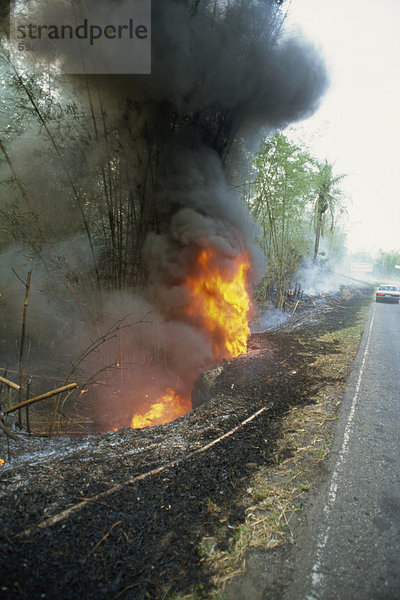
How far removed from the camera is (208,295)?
7523 mm

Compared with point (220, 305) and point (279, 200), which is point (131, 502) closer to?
point (220, 305)

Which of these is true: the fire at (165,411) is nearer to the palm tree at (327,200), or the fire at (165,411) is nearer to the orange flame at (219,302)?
the orange flame at (219,302)

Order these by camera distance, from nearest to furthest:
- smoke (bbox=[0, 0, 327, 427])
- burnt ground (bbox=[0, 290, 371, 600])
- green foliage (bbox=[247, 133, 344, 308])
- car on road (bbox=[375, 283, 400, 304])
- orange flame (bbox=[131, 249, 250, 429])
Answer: burnt ground (bbox=[0, 290, 371, 600]), smoke (bbox=[0, 0, 327, 427]), orange flame (bbox=[131, 249, 250, 429]), green foliage (bbox=[247, 133, 344, 308]), car on road (bbox=[375, 283, 400, 304])

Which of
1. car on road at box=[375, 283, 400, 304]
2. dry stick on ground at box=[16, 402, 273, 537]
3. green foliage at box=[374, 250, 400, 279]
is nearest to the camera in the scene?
dry stick on ground at box=[16, 402, 273, 537]

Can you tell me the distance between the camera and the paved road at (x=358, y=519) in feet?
6.46

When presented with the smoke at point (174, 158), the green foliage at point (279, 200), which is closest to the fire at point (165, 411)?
the smoke at point (174, 158)

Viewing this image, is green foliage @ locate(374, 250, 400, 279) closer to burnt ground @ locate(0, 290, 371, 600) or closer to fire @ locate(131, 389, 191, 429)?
fire @ locate(131, 389, 191, 429)

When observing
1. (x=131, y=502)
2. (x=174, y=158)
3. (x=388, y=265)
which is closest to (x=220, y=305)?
(x=174, y=158)

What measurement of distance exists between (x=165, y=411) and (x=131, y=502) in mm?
4051

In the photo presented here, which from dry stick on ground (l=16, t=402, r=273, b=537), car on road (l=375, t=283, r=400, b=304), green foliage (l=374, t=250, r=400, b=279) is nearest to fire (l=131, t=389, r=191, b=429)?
dry stick on ground (l=16, t=402, r=273, b=537)

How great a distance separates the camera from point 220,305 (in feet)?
24.6

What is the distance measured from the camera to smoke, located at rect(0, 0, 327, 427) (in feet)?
18.8

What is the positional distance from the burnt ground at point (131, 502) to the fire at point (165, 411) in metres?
2.01

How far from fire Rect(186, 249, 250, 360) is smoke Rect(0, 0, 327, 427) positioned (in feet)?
0.76
